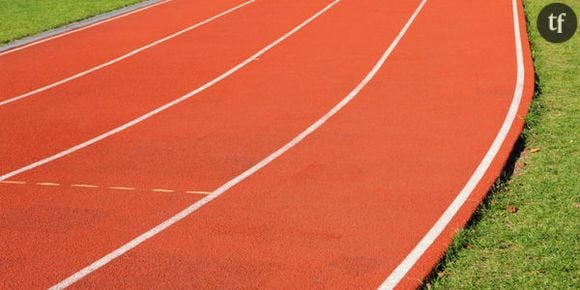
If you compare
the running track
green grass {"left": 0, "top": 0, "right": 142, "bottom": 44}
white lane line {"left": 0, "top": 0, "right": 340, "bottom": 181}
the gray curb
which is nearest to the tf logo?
the running track

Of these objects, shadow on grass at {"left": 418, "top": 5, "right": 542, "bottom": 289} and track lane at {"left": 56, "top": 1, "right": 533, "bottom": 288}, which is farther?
track lane at {"left": 56, "top": 1, "right": 533, "bottom": 288}

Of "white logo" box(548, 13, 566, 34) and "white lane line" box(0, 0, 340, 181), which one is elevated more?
"white lane line" box(0, 0, 340, 181)

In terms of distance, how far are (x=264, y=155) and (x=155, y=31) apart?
8.07 metres

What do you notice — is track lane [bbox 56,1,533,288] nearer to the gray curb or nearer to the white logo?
the white logo

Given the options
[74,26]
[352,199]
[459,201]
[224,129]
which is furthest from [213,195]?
[74,26]

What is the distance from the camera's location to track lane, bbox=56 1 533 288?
589 cm

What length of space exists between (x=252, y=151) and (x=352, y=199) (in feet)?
5.71

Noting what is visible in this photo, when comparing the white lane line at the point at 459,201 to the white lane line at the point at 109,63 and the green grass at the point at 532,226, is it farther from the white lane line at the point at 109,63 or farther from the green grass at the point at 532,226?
the white lane line at the point at 109,63

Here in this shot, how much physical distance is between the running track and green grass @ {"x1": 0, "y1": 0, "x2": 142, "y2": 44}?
1330 millimetres

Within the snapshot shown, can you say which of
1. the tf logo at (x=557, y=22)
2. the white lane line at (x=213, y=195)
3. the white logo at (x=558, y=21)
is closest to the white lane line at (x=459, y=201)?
the white lane line at (x=213, y=195)

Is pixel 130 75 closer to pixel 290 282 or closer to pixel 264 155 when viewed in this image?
pixel 264 155

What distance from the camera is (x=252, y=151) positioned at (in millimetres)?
8570

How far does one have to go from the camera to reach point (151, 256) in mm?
6168

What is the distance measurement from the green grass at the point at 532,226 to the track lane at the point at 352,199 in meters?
0.18
